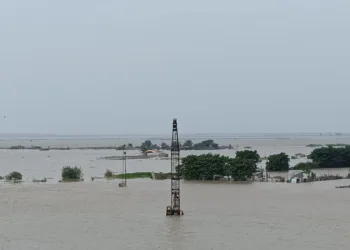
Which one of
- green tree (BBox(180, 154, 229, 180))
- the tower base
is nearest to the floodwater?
the tower base

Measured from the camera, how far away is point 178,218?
14.6 meters

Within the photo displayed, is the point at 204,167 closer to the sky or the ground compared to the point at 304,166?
closer to the sky

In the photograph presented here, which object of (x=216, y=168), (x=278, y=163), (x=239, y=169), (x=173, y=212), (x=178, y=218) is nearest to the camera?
(x=178, y=218)

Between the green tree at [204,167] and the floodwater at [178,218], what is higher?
the green tree at [204,167]

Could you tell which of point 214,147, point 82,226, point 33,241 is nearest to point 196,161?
point 82,226

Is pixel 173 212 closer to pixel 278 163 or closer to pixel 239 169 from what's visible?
pixel 239 169

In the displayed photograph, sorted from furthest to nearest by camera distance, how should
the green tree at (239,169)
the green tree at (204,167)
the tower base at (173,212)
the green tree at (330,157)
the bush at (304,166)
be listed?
the green tree at (330,157), the bush at (304,166), the green tree at (204,167), the green tree at (239,169), the tower base at (173,212)

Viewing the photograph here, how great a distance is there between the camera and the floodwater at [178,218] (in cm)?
1154

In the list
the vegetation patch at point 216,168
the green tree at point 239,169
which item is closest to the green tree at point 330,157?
the vegetation patch at point 216,168

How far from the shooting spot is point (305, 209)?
16.2 metres

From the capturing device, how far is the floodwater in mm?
11539

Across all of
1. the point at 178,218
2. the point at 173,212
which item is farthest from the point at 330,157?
the point at 178,218

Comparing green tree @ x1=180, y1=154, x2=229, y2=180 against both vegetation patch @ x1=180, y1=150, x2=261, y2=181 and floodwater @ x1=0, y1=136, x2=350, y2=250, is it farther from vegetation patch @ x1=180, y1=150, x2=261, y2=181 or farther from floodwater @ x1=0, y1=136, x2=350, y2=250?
floodwater @ x1=0, y1=136, x2=350, y2=250

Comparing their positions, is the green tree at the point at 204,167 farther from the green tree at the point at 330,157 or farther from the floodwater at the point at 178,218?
the green tree at the point at 330,157
